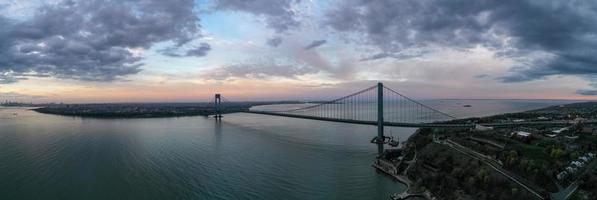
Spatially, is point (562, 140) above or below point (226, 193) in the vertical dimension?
above

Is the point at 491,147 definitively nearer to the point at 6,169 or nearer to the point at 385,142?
the point at 385,142

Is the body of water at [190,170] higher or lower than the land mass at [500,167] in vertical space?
lower

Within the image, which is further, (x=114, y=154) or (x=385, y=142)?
(x=385, y=142)

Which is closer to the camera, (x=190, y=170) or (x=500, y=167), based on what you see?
(x=500, y=167)

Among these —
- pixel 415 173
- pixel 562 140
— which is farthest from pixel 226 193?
pixel 562 140

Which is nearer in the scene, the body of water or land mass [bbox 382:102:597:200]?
land mass [bbox 382:102:597:200]

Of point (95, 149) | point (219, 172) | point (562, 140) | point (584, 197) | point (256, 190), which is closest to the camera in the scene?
point (584, 197)

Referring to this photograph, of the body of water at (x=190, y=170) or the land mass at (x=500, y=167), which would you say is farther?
the body of water at (x=190, y=170)

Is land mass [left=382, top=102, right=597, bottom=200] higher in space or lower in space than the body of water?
higher

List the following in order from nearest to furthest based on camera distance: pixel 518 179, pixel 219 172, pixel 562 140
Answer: pixel 518 179
pixel 219 172
pixel 562 140

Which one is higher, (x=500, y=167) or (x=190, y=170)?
(x=500, y=167)
